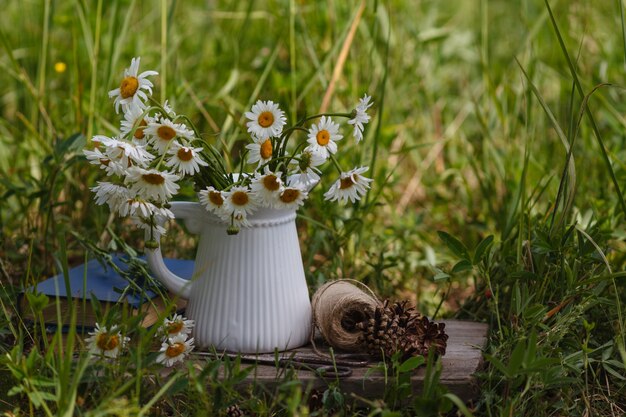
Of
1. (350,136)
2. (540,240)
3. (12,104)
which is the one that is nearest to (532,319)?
(540,240)

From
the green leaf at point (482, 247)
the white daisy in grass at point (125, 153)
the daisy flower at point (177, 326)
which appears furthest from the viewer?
the green leaf at point (482, 247)

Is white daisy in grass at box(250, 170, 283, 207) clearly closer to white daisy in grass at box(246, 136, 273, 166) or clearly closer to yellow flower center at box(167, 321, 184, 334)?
white daisy in grass at box(246, 136, 273, 166)

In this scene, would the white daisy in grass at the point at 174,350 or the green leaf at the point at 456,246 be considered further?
the green leaf at the point at 456,246

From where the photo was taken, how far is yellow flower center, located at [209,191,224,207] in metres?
1.42

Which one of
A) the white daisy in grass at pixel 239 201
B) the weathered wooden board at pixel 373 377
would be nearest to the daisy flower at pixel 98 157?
the white daisy in grass at pixel 239 201

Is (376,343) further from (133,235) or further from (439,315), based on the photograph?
(133,235)

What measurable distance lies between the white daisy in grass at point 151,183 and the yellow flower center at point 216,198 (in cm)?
7

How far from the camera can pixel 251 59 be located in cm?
297

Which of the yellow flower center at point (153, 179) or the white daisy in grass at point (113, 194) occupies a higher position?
the yellow flower center at point (153, 179)

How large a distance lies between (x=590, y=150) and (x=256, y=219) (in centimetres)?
137

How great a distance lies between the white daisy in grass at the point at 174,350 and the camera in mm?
1439

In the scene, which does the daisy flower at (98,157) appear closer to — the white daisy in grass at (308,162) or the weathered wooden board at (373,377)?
the white daisy in grass at (308,162)

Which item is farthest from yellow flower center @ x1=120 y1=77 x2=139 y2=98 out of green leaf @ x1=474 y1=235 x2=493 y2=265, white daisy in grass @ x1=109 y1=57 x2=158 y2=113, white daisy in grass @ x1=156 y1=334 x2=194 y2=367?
green leaf @ x1=474 y1=235 x2=493 y2=265

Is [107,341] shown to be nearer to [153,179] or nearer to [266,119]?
[153,179]
